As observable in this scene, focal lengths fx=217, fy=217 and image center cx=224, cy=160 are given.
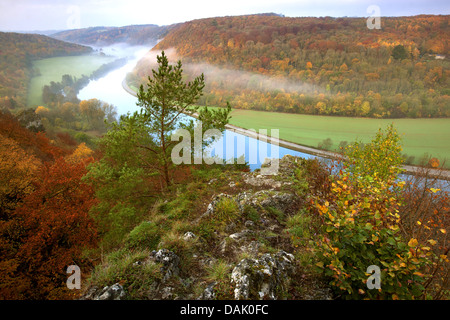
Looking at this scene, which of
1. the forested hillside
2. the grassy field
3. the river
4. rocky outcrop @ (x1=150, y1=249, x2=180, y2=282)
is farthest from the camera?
the forested hillside

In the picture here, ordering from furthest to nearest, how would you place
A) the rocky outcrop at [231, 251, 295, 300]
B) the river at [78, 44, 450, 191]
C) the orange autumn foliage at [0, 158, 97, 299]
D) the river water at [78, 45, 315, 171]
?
1. the river water at [78, 45, 315, 171]
2. the river at [78, 44, 450, 191]
3. the orange autumn foliage at [0, 158, 97, 299]
4. the rocky outcrop at [231, 251, 295, 300]

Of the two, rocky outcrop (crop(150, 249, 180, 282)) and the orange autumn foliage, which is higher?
rocky outcrop (crop(150, 249, 180, 282))

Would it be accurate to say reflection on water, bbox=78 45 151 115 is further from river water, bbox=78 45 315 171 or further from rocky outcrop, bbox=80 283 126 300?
rocky outcrop, bbox=80 283 126 300

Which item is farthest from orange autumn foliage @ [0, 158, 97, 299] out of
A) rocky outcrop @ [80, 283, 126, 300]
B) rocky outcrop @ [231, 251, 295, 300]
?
rocky outcrop @ [231, 251, 295, 300]

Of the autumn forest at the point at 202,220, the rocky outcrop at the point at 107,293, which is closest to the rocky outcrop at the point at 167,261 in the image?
the autumn forest at the point at 202,220

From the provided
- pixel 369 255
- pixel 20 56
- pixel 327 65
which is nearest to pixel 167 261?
pixel 369 255
